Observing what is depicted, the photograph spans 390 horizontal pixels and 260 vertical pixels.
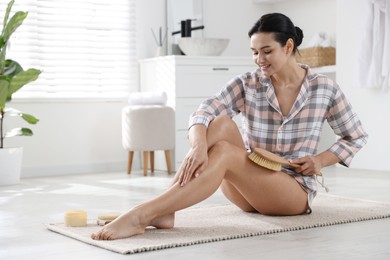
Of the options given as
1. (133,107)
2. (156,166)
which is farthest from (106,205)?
(156,166)

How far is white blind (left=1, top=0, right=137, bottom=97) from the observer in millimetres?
5410

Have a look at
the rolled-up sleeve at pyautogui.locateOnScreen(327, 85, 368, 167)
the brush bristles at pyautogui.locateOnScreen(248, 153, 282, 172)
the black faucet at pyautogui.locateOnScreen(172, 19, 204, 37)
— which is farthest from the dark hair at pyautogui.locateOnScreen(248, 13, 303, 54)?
the black faucet at pyautogui.locateOnScreen(172, 19, 204, 37)

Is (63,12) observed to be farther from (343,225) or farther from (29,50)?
(343,225)

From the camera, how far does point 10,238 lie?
2643 millimetres

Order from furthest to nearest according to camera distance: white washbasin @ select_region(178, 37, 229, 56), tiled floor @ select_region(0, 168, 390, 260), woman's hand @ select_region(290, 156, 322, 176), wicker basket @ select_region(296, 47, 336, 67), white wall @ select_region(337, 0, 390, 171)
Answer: wicker basket @ select_region(296, 47, 336, 67)
white washbasin @ select_region(178, 37, 229, 56)
white wall @ select_region(337, 0, 390, 171)
woman's hand @ select_region(290, 156, 322, 176)
tiled floor @ select_region(0, 168, 390, 260)

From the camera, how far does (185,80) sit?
5441mm

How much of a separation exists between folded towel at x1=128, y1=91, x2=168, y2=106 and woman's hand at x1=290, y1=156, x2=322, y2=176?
266cm

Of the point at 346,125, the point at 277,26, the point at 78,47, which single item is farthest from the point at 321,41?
the point at 277,26

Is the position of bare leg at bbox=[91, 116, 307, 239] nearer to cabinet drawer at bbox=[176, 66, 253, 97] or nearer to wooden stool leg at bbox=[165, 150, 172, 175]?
wooden stool leg at bbox=[165, 150, 172, 175]

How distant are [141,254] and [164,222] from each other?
377 mm

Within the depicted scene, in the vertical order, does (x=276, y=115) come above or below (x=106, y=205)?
above

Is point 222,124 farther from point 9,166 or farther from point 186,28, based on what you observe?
point 186,28

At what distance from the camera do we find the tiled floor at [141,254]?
224cm

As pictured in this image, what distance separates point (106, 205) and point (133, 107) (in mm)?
1786
